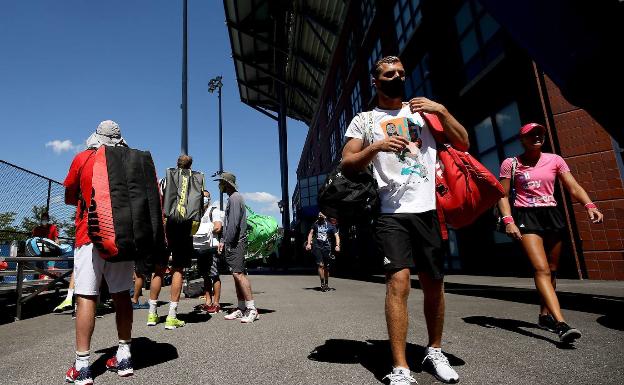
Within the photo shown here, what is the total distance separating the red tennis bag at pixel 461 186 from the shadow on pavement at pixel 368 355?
1017 millimetres

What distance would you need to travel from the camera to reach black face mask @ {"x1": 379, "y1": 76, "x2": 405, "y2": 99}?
2451mm

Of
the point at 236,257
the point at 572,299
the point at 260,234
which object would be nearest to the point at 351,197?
the point at 236,257

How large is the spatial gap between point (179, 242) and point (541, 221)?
3971mm

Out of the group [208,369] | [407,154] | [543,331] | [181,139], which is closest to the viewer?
[407,154]

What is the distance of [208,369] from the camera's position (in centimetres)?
262

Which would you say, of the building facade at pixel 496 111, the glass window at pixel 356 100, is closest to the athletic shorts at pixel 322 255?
the building facade at pixel 496 111

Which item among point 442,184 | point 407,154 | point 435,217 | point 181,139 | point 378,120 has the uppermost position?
point 181,139

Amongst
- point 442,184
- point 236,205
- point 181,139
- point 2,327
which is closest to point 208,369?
point 442,184

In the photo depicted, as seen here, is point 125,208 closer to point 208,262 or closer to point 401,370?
point 401,370

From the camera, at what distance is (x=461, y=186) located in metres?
2.51

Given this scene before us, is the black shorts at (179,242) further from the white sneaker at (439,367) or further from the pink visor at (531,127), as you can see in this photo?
the pink visor at (531,127)

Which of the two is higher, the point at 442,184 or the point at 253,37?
the point at 253,37

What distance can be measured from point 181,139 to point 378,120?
41.2ft

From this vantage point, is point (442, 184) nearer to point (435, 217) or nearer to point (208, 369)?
point (435, 217)
